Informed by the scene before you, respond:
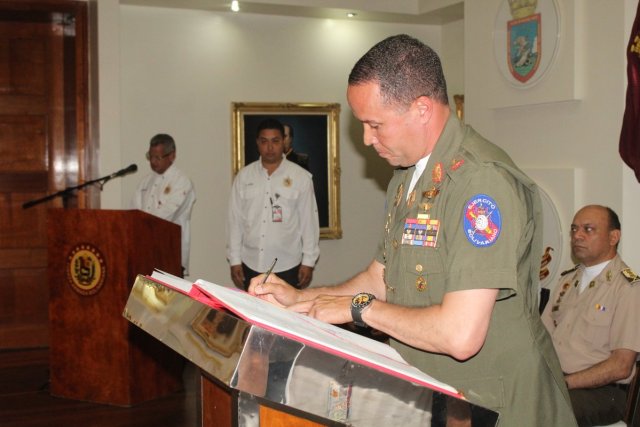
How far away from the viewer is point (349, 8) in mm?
6516

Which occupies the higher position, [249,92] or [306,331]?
[249,92]

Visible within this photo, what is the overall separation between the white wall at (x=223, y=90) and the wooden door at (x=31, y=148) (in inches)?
20.8

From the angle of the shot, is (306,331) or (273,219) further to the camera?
(273,219)

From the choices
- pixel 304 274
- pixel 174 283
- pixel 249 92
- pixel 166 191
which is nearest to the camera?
pixel 174 283

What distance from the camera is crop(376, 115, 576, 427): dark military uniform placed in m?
1.59

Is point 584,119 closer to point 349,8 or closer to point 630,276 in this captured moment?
point 630,276

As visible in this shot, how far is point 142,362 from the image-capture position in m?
4.75

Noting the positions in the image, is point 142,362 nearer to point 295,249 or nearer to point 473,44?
point 295,249

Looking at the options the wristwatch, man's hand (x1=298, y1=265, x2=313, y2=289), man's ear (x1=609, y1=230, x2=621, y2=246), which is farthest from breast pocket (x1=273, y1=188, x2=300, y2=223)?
the wristwatch

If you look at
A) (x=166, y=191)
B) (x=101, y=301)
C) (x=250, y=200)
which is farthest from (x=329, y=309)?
(x=166, y=191)

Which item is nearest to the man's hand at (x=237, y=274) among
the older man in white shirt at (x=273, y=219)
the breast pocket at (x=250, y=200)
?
the older man in white shirt at (x=273, y=219)

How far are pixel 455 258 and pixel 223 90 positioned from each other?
5.19 metres

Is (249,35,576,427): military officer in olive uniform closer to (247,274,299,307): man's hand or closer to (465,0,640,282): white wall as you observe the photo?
(247,274,299,307): man's hand

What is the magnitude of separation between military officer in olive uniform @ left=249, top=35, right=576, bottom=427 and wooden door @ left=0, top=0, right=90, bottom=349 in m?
5.05
